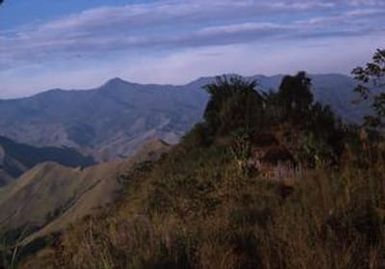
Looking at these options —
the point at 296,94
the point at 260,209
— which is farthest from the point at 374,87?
the point at 296,94

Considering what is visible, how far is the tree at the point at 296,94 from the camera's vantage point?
21531mm

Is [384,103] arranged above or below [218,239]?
above

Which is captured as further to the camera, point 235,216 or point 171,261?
point 235,216

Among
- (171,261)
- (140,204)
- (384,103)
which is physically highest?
(384,103)

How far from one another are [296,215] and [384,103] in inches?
197

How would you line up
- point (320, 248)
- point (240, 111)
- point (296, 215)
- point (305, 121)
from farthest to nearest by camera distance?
point (240, 111) → point (305, 121) → point (296, 215) → point (320, 248)

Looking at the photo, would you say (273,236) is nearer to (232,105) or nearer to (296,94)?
(296,94)

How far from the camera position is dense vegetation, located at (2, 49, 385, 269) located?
26.7 feet

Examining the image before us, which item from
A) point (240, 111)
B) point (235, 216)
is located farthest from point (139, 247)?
point (240, 111)

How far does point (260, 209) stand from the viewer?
10.5 metres

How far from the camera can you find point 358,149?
13.8 m

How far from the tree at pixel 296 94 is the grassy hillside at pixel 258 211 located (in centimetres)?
20

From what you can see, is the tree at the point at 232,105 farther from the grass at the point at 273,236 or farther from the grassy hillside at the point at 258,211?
the grass at the point at 273,236

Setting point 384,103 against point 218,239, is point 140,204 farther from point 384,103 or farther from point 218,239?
point 218,239
